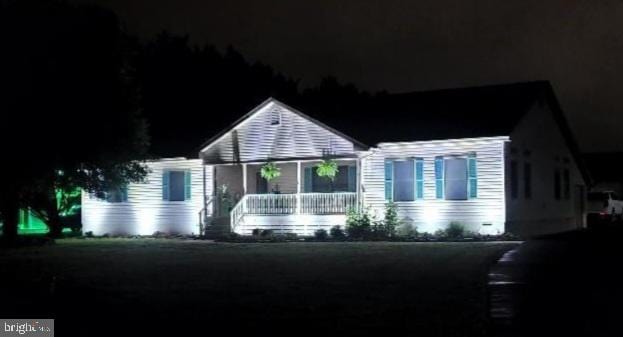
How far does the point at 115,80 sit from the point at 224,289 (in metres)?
14.4

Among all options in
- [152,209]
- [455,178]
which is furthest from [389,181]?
[152,209]

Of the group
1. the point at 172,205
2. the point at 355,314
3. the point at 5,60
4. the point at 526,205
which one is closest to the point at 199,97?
the point at 172,205

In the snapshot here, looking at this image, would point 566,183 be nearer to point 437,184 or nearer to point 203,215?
point 437,184

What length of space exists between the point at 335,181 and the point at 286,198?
2.21 metres

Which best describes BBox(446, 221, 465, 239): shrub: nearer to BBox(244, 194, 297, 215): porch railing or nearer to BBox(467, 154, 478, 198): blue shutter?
BBox(467, 154, 478, 198): blue shutter

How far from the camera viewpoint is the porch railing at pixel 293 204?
105 feet

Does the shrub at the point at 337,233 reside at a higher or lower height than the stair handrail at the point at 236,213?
lower

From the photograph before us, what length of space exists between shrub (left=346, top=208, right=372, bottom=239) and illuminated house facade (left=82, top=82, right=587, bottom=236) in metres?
0.74

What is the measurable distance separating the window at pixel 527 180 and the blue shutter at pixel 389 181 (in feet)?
15.9

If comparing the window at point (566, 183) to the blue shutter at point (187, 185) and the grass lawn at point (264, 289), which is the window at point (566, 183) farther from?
the blue shutter at point (187, 185)

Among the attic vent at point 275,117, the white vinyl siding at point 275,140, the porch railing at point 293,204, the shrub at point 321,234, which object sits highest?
the attic vent at point 275,117

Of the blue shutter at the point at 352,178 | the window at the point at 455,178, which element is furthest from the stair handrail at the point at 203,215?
the window at the point at 455,178

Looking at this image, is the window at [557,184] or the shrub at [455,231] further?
the window at [557,184]

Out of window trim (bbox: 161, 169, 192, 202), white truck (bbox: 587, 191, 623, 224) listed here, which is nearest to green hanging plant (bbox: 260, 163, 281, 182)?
window trim (bbox: 161, 169, 192, 202)
